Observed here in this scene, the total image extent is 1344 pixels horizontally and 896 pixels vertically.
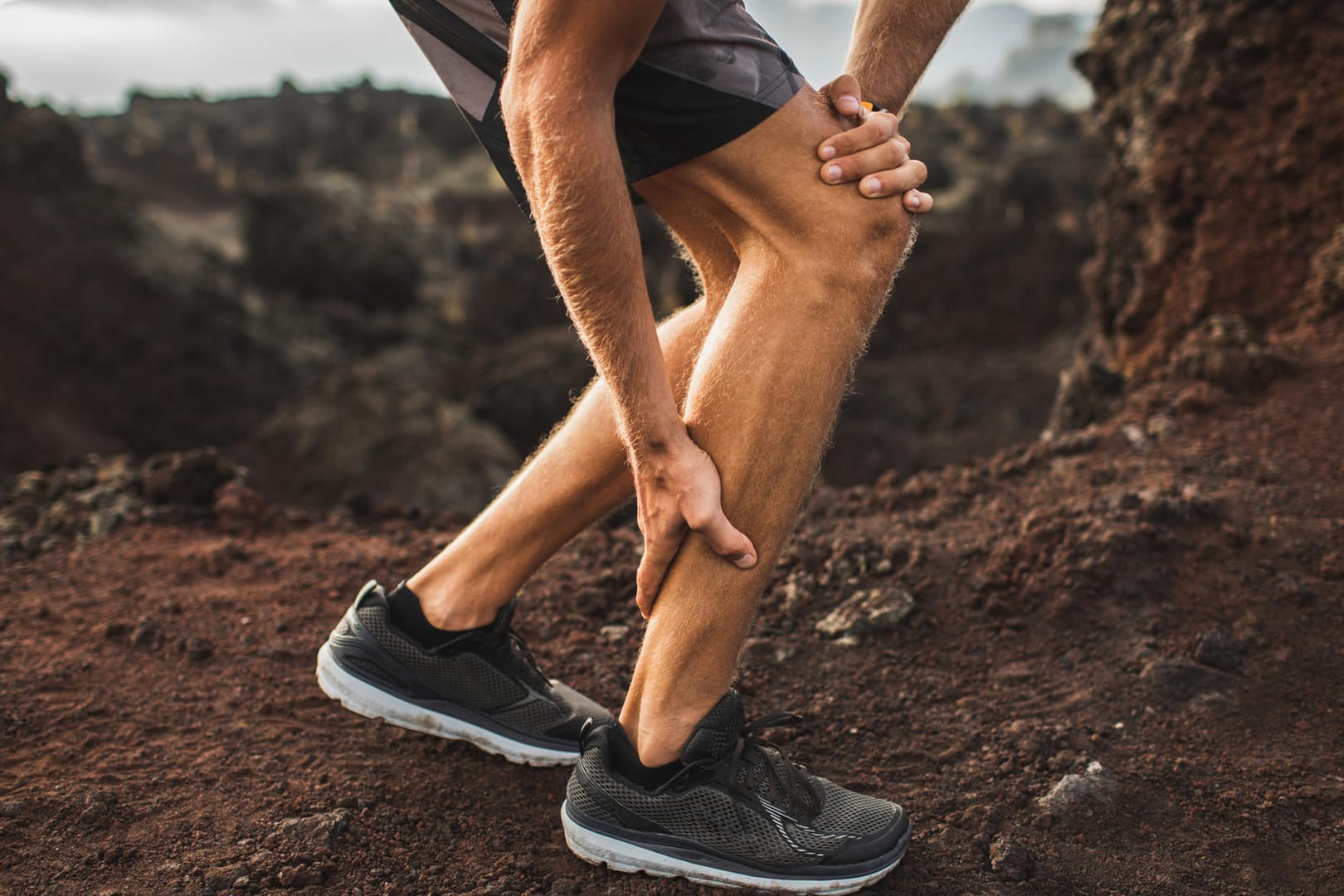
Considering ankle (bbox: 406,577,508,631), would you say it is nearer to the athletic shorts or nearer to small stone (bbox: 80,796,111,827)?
small stone (bbox: 80,796,111,827)

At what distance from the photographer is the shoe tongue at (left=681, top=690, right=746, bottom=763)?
1.44 metres

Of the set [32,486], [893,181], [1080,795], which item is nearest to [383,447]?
[32,486]

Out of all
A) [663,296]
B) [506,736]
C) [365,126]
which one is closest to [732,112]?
[506,736]

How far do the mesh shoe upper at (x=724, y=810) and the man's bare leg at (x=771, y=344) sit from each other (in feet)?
0.54

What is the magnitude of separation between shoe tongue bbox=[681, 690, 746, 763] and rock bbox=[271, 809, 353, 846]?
581 mm

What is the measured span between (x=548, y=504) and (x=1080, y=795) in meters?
1.00

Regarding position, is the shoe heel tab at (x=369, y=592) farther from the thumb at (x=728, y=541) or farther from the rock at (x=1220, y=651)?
the rock at (x=1220, y=651)

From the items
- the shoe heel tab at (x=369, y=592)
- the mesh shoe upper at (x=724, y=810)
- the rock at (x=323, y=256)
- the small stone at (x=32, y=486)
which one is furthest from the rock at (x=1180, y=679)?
the rock at (x=323, y=256)

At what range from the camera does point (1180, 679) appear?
74.2 inches

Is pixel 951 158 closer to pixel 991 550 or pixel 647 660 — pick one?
pixel 991 550

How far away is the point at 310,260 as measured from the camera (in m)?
11.0

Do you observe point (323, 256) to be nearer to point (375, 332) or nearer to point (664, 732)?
point (375, 332)

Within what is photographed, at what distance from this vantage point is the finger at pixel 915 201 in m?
1.35

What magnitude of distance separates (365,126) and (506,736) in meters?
23.3
